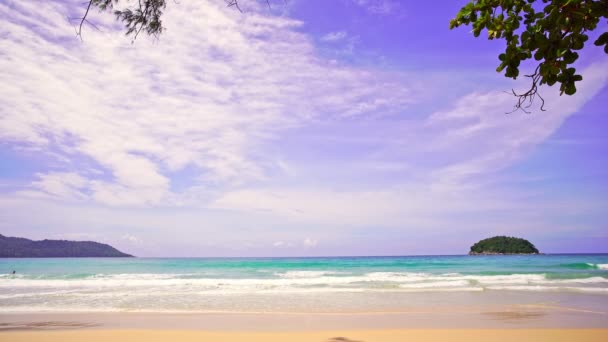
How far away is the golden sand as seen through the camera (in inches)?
241

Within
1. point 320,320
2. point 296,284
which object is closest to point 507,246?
point 296,284

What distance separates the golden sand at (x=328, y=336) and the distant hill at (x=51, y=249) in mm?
103563

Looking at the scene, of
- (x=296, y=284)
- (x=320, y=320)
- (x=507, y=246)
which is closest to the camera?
(x=320, y=320)

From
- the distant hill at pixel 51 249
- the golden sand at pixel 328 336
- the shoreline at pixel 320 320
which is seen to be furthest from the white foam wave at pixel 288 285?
the distant hill at pixel 51 249

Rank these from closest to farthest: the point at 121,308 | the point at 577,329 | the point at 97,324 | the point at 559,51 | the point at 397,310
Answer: the point at 559,51, the point at 577,329, the point at 97,324, the point at 397,310, the point at 121,308

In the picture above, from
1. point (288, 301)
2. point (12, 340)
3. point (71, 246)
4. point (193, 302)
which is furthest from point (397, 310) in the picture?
point (71, 246)

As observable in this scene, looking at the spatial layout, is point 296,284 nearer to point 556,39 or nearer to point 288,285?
point 288,285

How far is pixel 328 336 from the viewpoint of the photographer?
20.5ft

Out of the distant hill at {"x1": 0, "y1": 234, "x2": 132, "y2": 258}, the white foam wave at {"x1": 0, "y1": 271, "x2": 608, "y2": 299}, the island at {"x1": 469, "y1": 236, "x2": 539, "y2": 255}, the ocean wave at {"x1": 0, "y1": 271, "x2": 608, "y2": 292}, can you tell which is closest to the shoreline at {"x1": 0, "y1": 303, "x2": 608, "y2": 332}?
the white foam wave at {"x1": 0, "y1": 271, "x2": 608, "y2": 299}

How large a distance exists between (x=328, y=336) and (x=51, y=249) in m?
117

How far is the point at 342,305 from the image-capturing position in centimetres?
990

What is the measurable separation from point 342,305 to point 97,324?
575 cm

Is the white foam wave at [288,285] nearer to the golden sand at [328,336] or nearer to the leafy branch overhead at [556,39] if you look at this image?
the golden sand at [328,336]

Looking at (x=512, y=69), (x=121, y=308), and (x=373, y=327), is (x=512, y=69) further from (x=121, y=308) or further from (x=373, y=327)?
(x=121, y=308)
